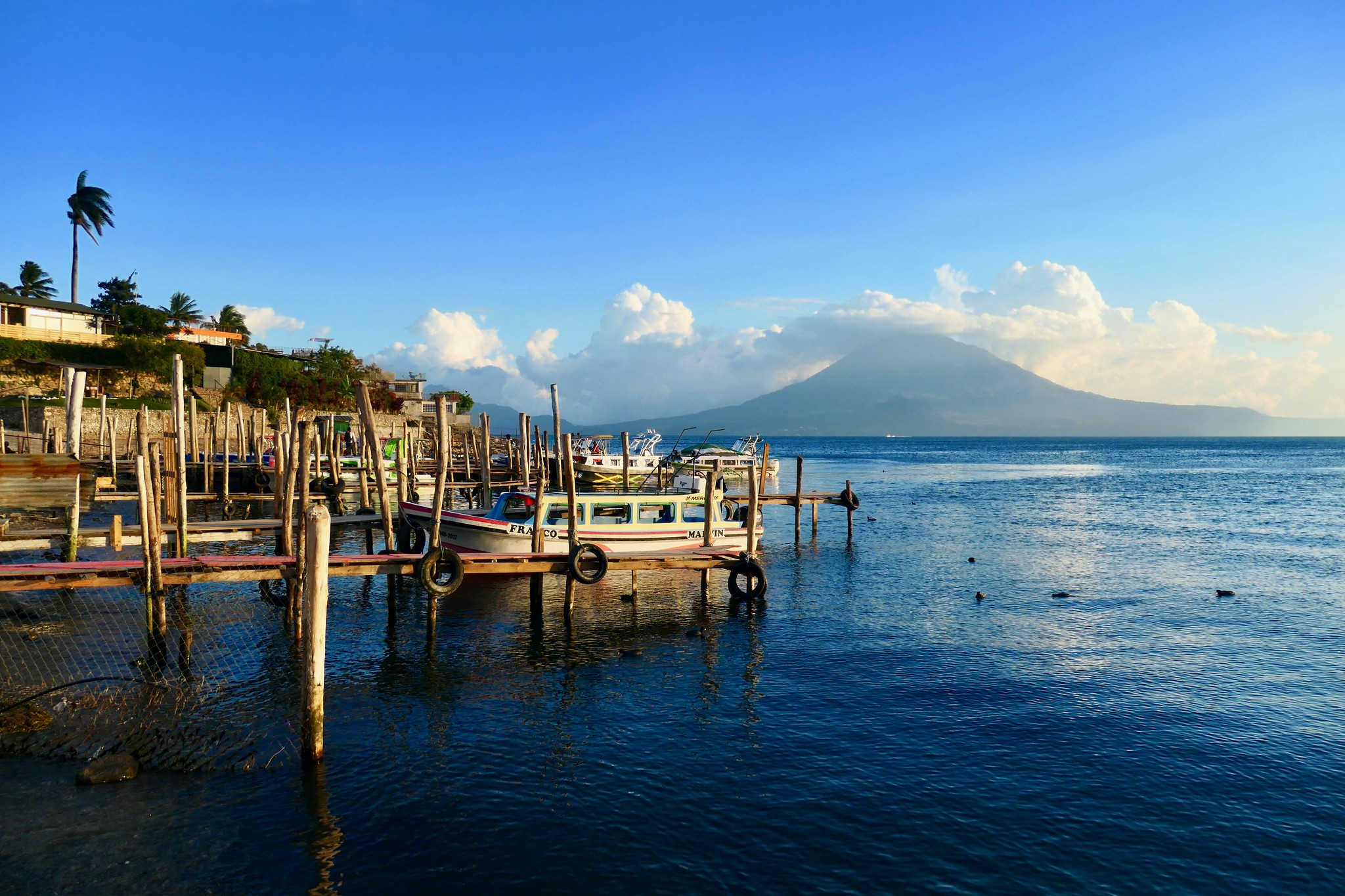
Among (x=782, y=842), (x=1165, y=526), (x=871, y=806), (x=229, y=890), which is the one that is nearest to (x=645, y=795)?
(x=782, y=842)

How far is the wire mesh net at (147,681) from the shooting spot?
1182 centimetres

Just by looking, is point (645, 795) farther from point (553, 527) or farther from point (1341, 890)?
point (553, 527)

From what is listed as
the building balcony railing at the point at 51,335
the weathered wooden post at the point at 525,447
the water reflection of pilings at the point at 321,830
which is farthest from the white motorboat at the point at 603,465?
the water reflection of pilings at the point at 321,830

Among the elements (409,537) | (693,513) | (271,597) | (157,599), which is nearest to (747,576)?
(693,513)

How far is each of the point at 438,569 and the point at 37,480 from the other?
29.9 ft

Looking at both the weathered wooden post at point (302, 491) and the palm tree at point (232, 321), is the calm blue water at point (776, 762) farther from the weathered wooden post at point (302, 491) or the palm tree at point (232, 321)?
the palm tree at point (232, 321)

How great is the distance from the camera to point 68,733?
12062 millimetres

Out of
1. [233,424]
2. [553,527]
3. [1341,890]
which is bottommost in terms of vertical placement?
[1341,890]

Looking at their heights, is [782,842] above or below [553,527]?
below

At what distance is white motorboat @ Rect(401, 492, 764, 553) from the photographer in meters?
24.1

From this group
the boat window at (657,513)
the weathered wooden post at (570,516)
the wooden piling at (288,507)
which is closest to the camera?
the wooden piling at (288,507)

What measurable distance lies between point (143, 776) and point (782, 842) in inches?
333

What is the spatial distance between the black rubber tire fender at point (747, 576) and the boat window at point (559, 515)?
5.20 m

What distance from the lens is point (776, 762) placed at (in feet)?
→ 40.7
